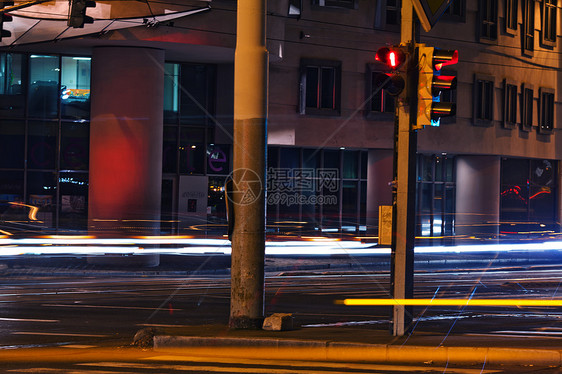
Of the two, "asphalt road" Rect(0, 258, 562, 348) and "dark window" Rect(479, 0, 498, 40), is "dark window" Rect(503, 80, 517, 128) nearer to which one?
"dark window" Rect(479, 0, 498, 40)

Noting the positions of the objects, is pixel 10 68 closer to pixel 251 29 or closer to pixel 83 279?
pixel 83 279

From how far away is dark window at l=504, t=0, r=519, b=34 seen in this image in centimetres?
3672

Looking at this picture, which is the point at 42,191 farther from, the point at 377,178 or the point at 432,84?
the point at 432,84

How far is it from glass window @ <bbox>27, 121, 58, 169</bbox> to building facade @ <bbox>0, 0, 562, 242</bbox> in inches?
1.9


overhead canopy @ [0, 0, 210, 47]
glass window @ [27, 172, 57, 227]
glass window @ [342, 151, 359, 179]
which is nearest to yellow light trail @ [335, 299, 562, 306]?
overhead canopy @ [0, 0, 210, 47]

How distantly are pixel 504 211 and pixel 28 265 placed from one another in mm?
23237

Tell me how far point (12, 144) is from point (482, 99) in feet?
63.3

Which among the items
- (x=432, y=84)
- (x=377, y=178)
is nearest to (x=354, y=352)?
(x=432, y=84)

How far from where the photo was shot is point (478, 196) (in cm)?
3759

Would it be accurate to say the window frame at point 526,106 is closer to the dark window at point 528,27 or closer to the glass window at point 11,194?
the dark window at point 528,27

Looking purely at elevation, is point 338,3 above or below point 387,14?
above

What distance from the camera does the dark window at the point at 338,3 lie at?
1226 inches

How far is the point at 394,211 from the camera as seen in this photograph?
36.2ft

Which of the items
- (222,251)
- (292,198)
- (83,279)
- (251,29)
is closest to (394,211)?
(251,29)
